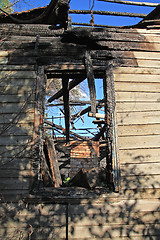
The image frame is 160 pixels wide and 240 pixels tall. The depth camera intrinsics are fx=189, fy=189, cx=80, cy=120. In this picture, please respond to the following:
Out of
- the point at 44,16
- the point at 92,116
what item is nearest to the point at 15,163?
the point at 92,116

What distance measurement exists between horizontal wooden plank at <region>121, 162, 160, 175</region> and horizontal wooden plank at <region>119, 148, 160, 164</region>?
0.07 metres

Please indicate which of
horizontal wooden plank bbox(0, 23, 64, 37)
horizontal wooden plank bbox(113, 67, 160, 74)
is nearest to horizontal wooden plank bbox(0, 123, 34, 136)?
horizontal wooden plank bbox(113, 67, 160, 74)

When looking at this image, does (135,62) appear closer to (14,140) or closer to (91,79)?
(91,79)

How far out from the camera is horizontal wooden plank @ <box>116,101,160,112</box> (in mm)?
3893

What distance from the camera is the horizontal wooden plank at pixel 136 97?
3957mm

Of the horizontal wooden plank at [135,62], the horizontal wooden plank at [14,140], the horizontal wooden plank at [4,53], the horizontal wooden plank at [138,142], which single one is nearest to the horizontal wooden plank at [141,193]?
the horizontal wooden plank at [138,142]

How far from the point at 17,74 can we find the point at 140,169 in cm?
Result: 313

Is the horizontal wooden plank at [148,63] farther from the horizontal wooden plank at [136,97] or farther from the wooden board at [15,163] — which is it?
the wooden board at [15,163]

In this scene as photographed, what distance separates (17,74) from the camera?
13.1 feet

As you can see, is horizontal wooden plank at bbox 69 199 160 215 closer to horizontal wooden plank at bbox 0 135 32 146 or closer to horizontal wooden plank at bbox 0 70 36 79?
horizontal wooden plank at bbox 0 135 32 146

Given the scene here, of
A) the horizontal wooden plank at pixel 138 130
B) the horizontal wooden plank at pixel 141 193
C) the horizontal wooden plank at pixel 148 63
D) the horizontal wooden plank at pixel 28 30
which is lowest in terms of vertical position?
the horizontal wooden plank at pixel 141 193

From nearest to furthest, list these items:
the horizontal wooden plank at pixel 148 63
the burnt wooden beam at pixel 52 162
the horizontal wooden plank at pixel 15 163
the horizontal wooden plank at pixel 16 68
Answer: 1. the horizontal wooden plank at pixel 15 163
2. the horizontal wooden plank at pixel 16 68
3. the horizontal wooden plank at pixel 148 63
4. the burnt wooden beam at pixel 52 162

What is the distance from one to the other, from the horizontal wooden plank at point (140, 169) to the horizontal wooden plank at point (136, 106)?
3.62 feet

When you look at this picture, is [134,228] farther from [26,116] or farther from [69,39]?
[69,39]
